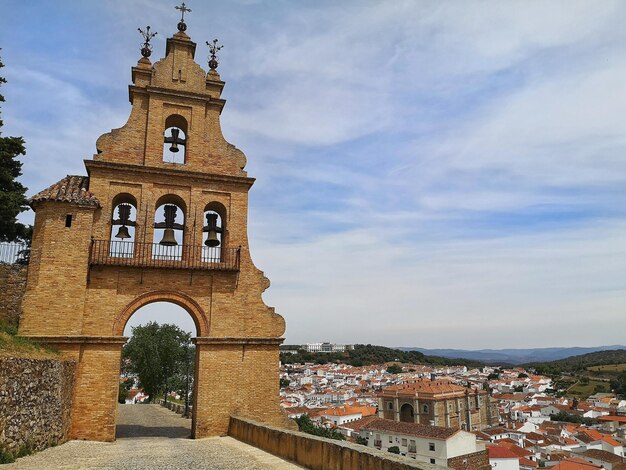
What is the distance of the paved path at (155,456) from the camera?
8164 mm

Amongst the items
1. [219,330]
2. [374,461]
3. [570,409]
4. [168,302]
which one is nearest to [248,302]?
[219,330]

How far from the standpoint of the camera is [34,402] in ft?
29.6

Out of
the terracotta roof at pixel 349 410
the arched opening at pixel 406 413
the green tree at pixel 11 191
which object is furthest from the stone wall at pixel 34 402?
the arched opening at pixel 406 413

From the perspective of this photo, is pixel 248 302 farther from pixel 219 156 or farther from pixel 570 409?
pixel 570 409

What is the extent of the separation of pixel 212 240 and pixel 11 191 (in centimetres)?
1146

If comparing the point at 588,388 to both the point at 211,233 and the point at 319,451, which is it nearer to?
the point at 211,233

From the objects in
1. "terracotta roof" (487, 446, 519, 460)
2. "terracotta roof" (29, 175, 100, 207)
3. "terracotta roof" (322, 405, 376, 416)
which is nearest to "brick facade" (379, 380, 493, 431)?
"terracotta roof" (322, 405, 376, 416)

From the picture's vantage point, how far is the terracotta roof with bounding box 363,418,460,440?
4556cm

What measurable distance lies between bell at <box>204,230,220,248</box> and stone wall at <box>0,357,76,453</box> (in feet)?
15.7

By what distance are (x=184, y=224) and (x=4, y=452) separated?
7.26 meters

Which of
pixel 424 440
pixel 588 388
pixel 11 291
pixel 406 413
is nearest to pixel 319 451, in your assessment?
pixel 11 291

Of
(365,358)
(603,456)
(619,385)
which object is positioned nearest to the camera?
(603,456)

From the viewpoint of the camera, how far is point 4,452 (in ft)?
25.6

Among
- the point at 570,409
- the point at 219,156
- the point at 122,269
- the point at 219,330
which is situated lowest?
Answer: the point at 570,409
